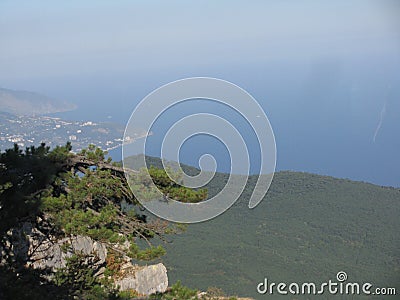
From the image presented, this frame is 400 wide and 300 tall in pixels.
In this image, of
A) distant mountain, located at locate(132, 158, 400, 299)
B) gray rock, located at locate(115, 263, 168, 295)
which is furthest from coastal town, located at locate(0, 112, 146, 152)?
gray rock, located at locate(115, 263, 168, 295)

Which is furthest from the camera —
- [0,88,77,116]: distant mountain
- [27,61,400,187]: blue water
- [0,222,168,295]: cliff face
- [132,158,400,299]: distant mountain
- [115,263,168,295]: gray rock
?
[0,88,77,116]: distant mountain

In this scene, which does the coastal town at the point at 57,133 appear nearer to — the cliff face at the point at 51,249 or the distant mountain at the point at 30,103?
the distant mountain at the point at 30,103

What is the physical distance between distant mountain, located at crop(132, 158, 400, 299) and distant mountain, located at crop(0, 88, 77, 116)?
12920 centimetres

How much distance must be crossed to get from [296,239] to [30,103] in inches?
5851

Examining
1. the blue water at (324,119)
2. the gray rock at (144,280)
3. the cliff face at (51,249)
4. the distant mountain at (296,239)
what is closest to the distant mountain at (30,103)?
the blue water at (324,119)

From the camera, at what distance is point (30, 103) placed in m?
164

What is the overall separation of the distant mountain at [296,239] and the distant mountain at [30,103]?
129 metres

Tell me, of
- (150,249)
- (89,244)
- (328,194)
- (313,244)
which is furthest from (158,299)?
(328,194)

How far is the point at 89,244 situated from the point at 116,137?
2946 inches

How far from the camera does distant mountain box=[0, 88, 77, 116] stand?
156500mm

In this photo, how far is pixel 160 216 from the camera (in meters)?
5.07

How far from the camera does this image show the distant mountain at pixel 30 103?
15650cm

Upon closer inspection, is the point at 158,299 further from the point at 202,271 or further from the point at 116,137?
Answer: the point at 116,137

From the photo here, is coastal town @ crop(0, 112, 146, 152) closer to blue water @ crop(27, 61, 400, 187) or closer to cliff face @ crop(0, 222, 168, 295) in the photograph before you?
blue water @ crop(27, 61, 400, 187)
